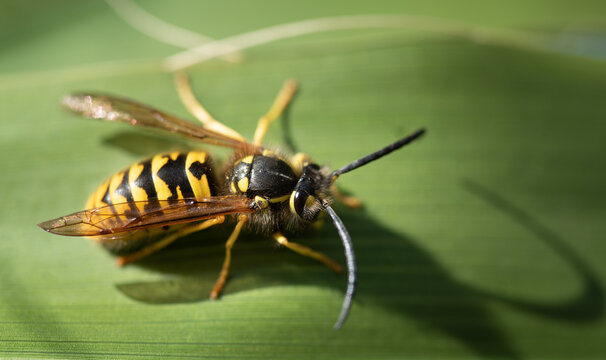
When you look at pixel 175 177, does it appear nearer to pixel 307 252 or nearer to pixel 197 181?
pixel 197 181

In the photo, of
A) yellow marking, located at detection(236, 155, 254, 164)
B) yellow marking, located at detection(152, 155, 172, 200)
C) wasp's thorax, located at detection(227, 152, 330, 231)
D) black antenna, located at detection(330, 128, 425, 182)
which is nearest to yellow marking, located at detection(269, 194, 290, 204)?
wasp's thorax, located at detection(227, 152, 330, 231)

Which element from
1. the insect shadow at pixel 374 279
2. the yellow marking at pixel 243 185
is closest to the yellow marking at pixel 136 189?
the insect shadow at pixel 374 279

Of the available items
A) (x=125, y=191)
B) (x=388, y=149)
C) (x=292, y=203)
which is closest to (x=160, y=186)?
(x=125, y=191)

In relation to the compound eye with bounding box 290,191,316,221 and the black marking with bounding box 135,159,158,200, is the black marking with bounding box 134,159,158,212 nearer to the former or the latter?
the black marking with bounding box 135,159,158,200

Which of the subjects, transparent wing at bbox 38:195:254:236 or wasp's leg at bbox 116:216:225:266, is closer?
transparent wing at bbox 38:195:254:236

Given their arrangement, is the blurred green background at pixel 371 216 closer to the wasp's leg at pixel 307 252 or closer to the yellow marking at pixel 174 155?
the wasp's leg at pixel 307 252

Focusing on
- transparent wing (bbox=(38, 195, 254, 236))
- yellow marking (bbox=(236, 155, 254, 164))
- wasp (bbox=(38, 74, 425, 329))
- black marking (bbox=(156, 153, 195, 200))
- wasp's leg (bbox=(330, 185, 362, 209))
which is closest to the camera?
transparent wing (bbox=(38, 195, 254, 236))

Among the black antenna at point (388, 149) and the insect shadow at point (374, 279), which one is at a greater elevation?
the black antenna at point (388, 149)

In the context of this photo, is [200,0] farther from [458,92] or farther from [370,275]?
[370,275]
